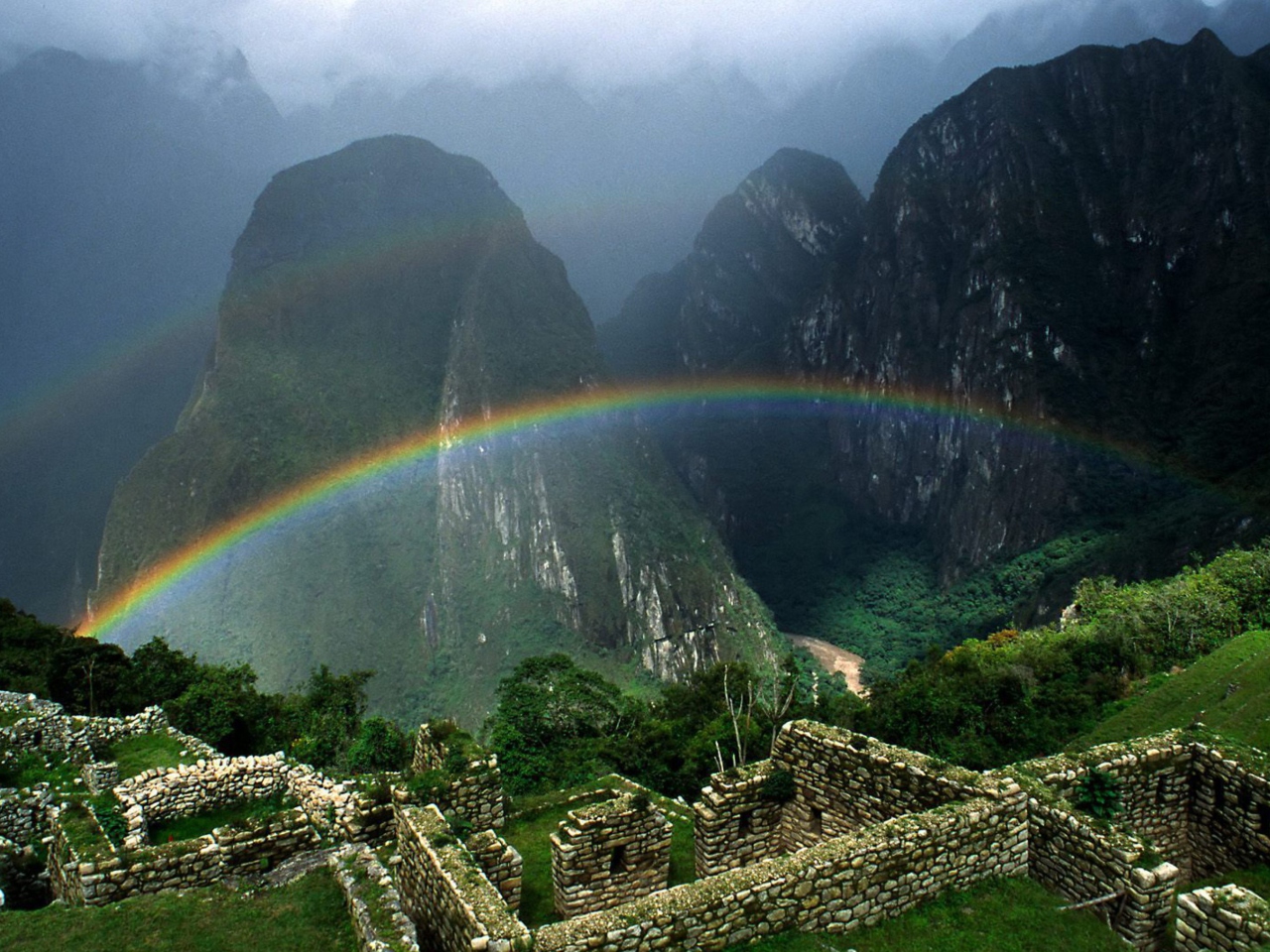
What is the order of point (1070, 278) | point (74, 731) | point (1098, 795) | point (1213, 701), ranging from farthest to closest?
1. point (1070, 278)
2. point (74, 731)
3. point (1213, 701)
4. point (1098, 795)

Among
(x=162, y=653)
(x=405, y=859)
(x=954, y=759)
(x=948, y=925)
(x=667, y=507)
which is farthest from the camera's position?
(x=667, y=507)

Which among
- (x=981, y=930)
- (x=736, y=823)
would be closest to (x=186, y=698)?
(x=736, y=823)

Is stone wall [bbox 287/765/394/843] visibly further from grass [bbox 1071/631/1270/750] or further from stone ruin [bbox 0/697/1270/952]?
grass [bbox 1071/631/1270/750]

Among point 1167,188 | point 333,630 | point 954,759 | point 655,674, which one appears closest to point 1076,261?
point 1167,188

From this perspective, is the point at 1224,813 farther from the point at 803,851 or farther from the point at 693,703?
the point at 693,703

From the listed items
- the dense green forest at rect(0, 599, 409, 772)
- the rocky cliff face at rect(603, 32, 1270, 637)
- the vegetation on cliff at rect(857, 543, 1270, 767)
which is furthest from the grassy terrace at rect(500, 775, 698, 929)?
the rocky cliff face at rect(603, 32, 1270, 637)

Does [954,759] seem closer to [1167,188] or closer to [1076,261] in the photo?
[1076,261]
